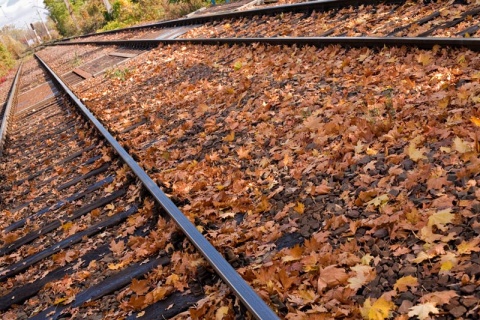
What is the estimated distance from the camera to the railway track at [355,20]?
254 inches

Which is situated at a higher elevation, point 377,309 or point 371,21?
point 371,21

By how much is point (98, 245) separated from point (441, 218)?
307cm

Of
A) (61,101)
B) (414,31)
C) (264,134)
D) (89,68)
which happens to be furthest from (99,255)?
(89,68)

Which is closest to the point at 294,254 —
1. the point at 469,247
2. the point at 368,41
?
the point at 469,247

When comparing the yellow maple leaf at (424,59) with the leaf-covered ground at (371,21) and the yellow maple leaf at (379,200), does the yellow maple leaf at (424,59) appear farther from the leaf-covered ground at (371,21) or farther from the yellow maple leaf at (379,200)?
the yellow maple leaf at (379,200)

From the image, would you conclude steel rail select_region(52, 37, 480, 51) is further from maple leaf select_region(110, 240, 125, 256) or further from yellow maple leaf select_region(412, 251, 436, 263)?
maple leaf select_region(110, 240, 125, 256)

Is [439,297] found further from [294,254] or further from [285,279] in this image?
[294,254]

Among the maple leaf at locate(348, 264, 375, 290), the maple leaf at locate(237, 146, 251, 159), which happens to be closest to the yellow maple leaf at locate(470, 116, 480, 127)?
the maple leaf at locate(348, 264, 375, 290)

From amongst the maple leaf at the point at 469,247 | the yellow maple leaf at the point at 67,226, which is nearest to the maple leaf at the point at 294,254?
the maple leaf at the point at 469,247

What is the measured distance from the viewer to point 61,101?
1293cm

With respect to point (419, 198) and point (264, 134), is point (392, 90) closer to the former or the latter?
point (264, 134)

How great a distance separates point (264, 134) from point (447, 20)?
129 inches

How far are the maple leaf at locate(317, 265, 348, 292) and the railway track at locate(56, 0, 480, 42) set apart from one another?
404 cm

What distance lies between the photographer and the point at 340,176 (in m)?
4.14
